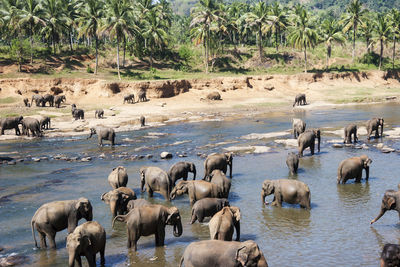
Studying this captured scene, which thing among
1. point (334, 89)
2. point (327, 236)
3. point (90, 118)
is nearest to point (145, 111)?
point (90, 118)

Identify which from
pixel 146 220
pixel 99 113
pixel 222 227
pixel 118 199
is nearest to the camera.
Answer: pixel 222 227

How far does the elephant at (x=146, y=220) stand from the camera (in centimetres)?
1191

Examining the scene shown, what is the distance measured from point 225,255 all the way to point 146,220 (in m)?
3.68

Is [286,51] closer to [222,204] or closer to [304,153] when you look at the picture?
[304,153]

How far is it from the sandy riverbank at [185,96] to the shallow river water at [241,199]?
10.3 metres

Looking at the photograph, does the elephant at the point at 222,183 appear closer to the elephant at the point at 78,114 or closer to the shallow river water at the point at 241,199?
the shallow river water at the point at 241,199

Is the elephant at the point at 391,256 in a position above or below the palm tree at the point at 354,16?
below

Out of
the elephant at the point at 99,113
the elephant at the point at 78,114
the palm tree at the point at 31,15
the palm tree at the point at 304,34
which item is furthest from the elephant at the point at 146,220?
the palm tree at the point at 304,34

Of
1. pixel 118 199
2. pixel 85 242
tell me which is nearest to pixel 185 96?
pixel 118 199

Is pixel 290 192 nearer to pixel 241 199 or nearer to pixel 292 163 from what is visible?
pixel 241 199

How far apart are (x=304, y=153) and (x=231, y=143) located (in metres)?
6.50

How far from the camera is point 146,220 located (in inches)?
470

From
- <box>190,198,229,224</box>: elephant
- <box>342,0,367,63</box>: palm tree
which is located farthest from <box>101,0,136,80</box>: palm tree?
<box>190,198,229,224</box>: elephant

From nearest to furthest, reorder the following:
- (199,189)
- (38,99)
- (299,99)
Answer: (199,189)
(38,99)
(299,99)
